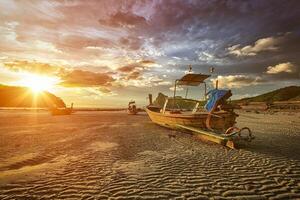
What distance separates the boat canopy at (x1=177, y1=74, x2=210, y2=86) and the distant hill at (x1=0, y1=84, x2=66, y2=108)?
80.5m

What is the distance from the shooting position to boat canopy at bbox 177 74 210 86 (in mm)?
18453

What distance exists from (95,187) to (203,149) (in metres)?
6.24

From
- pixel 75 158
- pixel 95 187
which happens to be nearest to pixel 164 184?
pixel 95 187

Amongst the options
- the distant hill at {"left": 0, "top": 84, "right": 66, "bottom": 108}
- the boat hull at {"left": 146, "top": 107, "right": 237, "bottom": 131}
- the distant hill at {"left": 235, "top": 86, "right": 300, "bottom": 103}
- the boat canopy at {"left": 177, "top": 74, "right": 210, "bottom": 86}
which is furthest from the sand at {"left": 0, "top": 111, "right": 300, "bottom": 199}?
the distant hill at {"left": 235, "top": 86, "right": 300, "bottom": 103}

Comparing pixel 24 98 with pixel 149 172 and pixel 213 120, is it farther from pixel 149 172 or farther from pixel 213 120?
pixel 149 172

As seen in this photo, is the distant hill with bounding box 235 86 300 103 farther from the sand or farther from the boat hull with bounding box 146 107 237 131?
the sand

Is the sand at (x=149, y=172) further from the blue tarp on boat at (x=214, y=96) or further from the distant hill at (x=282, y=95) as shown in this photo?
the distant hill at (x=282, y=95)

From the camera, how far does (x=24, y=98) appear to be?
324 ft

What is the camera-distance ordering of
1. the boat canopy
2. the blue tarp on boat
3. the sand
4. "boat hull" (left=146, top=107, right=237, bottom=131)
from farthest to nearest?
1. the boat canopy
2. "boat hull" (left=146, top=107, right=237, bottom=131)
3. the blue tarp on boat
4. the sand

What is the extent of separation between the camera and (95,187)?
5.60 metres

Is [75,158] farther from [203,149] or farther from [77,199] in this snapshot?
[203,149]

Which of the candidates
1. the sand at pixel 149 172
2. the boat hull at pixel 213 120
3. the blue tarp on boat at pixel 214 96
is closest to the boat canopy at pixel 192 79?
the blue tarp on boat at pixel 214 96

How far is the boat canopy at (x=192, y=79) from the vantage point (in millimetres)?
18453

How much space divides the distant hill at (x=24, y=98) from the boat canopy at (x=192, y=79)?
80482 millimetres
